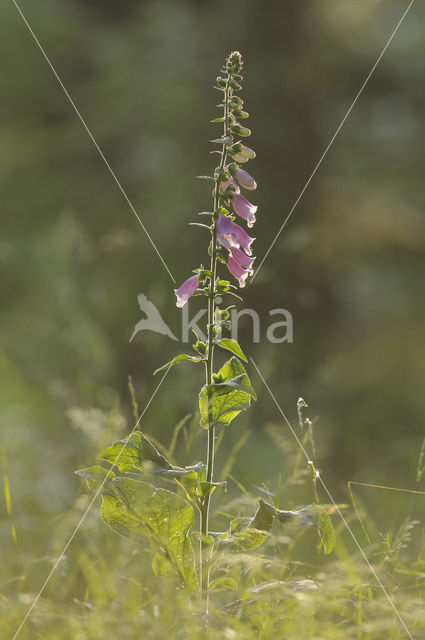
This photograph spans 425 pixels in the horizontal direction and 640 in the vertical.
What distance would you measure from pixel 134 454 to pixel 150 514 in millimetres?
153

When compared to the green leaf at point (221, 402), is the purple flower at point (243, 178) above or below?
above

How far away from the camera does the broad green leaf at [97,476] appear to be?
1.53 metres

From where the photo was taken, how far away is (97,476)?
1.57 meters

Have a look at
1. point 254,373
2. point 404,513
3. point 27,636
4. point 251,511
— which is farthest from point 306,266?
point 27,636

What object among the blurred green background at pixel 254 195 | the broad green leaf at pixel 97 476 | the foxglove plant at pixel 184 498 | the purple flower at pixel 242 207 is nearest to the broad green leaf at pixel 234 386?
the foxglove plant at pixel 184 498

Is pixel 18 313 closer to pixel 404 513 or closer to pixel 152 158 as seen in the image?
pixel 152 158

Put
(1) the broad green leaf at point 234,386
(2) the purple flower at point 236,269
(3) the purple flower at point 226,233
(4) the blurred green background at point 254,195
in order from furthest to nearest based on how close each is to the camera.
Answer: (4) the blurred green background at point 254,195 < (2) the purple flower at point 236,269 < (3) the purple flower at point 226,233 < (1) the broad green leaf at point 234,386

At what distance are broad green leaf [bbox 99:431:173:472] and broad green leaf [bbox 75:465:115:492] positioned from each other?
0.10 ft

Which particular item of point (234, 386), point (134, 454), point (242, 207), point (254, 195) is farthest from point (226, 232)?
point (254, 195)

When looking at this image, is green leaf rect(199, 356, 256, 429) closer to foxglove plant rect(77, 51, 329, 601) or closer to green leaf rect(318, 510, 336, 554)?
foxglove plant rect(77, 51, 329, 601)

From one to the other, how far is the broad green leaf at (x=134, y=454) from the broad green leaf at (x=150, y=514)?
6 cm

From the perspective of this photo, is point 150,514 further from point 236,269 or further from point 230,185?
point 230,185

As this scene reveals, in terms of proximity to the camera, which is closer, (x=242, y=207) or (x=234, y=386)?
(x=234, y=386)

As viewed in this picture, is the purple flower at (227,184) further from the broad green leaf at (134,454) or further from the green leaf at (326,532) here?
the green leaf at (326,532)
